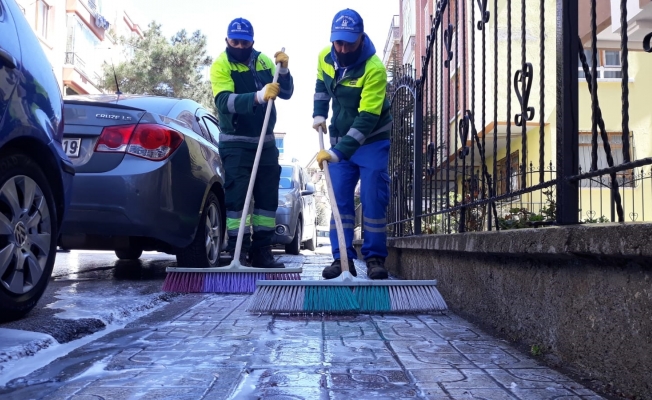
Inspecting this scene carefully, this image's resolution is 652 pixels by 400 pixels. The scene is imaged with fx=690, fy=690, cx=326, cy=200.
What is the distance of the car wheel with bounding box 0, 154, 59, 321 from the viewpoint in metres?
3.02

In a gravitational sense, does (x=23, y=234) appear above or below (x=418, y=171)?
below

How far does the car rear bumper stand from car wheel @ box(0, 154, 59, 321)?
1141 millimetres

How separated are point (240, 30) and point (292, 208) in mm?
4648

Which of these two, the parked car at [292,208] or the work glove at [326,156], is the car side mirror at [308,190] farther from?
the work glove at [326,156]

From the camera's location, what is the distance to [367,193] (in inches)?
198

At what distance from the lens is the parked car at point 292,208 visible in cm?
995

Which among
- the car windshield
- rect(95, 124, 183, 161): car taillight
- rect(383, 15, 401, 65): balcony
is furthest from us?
rect(383, 15, 401, 65): balcony

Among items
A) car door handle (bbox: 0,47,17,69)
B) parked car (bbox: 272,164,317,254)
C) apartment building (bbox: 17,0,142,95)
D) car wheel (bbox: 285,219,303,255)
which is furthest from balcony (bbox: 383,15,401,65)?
car door handle (bbox: 0,47,17,69)

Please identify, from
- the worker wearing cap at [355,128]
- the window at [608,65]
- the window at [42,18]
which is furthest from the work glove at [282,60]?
the window at [42,18]

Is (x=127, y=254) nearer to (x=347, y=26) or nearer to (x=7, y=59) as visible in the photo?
(x=347, y=26)

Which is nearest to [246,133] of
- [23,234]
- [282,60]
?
[282,60]

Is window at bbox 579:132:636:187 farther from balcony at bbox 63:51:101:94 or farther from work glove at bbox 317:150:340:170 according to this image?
balcony at bbox 63:51:101:94

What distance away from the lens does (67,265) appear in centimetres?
702

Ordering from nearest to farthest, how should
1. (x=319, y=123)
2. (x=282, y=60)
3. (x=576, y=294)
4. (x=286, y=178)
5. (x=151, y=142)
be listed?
(x=576, y=294) < (x=151, y=142) < (x=319, y=123) < (x=282, y=60) < (x=286, y=178)
